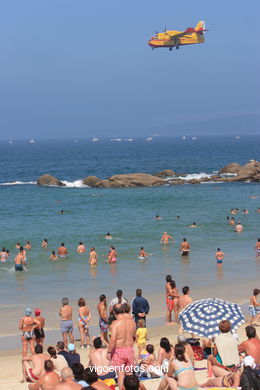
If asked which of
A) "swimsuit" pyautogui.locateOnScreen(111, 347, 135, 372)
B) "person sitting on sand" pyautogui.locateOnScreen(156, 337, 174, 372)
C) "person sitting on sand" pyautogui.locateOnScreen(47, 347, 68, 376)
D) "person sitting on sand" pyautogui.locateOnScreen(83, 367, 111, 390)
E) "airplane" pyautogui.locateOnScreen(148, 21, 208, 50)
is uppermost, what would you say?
"airplane" pyautogui.locateOnScreen(148, 21, 208, 50)

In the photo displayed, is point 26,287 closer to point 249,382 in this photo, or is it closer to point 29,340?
point 29,340

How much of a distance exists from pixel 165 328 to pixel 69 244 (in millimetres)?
15269

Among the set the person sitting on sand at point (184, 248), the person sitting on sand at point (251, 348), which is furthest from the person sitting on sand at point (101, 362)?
the person sitting on sand at point (184, 248)

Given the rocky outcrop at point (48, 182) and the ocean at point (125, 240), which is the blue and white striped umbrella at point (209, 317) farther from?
the rocky outcrop at point (48, 182)

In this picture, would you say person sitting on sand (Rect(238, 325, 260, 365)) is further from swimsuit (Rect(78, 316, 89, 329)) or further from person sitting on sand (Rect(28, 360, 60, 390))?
swimsuit (Rect(78, 316, 89, 329))

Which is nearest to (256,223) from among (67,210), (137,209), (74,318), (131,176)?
(137,209)

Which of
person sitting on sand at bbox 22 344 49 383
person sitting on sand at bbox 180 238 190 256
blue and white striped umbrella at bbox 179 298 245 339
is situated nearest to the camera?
person sitting on sand at bbox 22 344 49 383

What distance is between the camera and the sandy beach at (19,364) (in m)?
10.8

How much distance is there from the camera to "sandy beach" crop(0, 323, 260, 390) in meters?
10.8

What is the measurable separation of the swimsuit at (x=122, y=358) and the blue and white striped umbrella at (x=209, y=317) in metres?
1.88

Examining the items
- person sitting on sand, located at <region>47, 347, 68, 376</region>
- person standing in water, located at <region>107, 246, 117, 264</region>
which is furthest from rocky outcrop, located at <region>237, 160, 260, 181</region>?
person sitting on sand, located at <region>47, 347, 68, 376</region>

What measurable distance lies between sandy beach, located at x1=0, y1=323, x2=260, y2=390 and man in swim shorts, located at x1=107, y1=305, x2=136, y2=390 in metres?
0.89

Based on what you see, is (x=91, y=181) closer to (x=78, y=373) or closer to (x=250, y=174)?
(x=250, y=174)

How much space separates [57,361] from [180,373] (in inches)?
98.7
